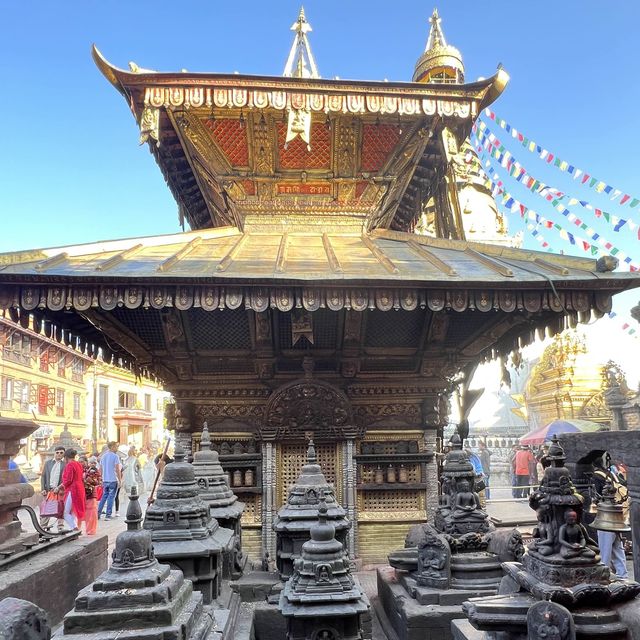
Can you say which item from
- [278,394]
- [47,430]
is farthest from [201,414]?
[47,430]

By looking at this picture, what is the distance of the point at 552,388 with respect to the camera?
2209 cm

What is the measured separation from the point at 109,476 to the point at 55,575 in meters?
7.76

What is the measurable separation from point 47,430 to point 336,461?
2576 cm

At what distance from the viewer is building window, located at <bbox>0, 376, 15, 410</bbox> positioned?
2481 centimetres

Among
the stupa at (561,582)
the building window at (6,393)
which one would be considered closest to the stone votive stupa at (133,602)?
the stupa at (561,582)

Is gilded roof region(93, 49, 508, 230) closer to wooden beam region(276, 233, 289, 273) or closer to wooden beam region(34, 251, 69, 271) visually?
wooden beam region(276, 233, 289, 273)

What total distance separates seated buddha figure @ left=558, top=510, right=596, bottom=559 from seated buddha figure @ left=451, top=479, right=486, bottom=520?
8.35ft

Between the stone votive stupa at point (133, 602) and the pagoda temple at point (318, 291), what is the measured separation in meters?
3.28

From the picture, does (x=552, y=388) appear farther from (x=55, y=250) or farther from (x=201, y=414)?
(x=55, y=250)

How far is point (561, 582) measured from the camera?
9.06 feet

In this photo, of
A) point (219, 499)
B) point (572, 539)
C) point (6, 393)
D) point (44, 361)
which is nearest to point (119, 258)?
point (219, 499)

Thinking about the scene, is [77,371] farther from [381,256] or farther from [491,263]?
[491,263]

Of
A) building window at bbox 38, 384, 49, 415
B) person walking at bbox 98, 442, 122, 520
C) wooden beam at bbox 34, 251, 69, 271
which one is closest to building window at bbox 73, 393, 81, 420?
building window at bbox 38, 384, 49, 415

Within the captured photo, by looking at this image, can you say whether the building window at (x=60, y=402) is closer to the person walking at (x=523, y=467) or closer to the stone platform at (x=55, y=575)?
the person walking at (x=523, y=467)
